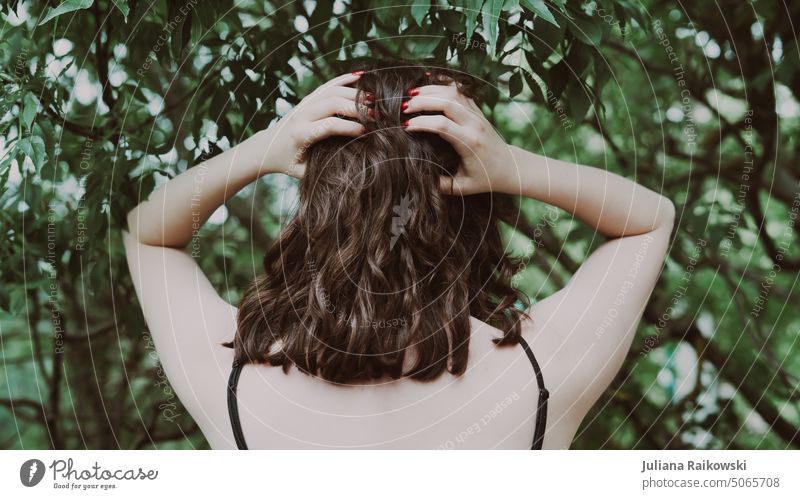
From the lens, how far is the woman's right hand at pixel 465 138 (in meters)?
0.55

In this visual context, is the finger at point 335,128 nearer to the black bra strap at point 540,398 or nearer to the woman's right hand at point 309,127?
the woman's right hand at point 309,127

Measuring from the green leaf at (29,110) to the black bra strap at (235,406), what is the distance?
28 cm

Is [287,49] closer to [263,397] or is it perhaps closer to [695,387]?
[263,397]

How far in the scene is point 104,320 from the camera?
1.13m

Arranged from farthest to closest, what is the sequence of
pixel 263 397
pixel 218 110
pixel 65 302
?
pixel 65 302
pixel 218 110
pixel 263 397

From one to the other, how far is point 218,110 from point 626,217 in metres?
0.45

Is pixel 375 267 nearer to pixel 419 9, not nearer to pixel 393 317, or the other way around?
pixel 393 317

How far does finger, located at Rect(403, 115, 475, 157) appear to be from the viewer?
0.54 m

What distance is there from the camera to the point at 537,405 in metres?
0.55

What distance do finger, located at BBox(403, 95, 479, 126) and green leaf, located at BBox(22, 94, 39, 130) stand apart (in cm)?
33
